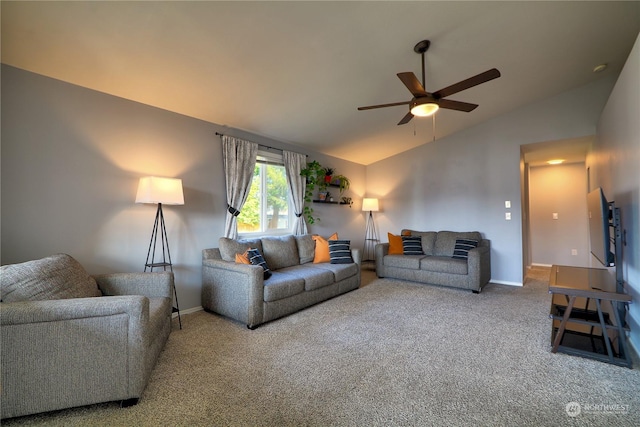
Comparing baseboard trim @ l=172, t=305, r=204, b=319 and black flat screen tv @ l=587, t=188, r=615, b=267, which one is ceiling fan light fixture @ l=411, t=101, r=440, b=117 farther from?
baseboard trim @ l=172, t=305, r=204, b=319

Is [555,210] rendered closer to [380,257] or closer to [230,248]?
[380,257]

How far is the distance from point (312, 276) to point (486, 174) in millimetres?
3714

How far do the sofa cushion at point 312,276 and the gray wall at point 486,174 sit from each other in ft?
9.45

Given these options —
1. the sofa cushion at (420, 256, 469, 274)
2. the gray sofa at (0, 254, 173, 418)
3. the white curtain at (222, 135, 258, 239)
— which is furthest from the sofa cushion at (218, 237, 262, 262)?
the sofa cushion at (420, 256, 469, 274)

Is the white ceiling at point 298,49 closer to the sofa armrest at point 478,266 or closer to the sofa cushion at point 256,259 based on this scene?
the sofa cushion at point 256,259

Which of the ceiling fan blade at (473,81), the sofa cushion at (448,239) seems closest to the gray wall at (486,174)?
the sofa cushion at (448,239)

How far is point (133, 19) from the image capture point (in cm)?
203

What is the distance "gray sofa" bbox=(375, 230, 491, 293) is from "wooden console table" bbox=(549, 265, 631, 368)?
132cm

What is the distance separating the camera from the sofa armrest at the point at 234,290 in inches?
113

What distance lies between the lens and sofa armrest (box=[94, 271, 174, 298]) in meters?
2.42

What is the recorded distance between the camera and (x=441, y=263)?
173 inches

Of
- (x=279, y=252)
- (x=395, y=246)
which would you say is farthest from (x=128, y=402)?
(x=395, y=246)

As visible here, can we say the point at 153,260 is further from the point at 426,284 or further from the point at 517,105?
the point at 517,105

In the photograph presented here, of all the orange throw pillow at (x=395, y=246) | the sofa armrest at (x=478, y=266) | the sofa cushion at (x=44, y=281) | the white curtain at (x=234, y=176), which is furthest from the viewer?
the orange throw pillow at (x=395, y=246)
